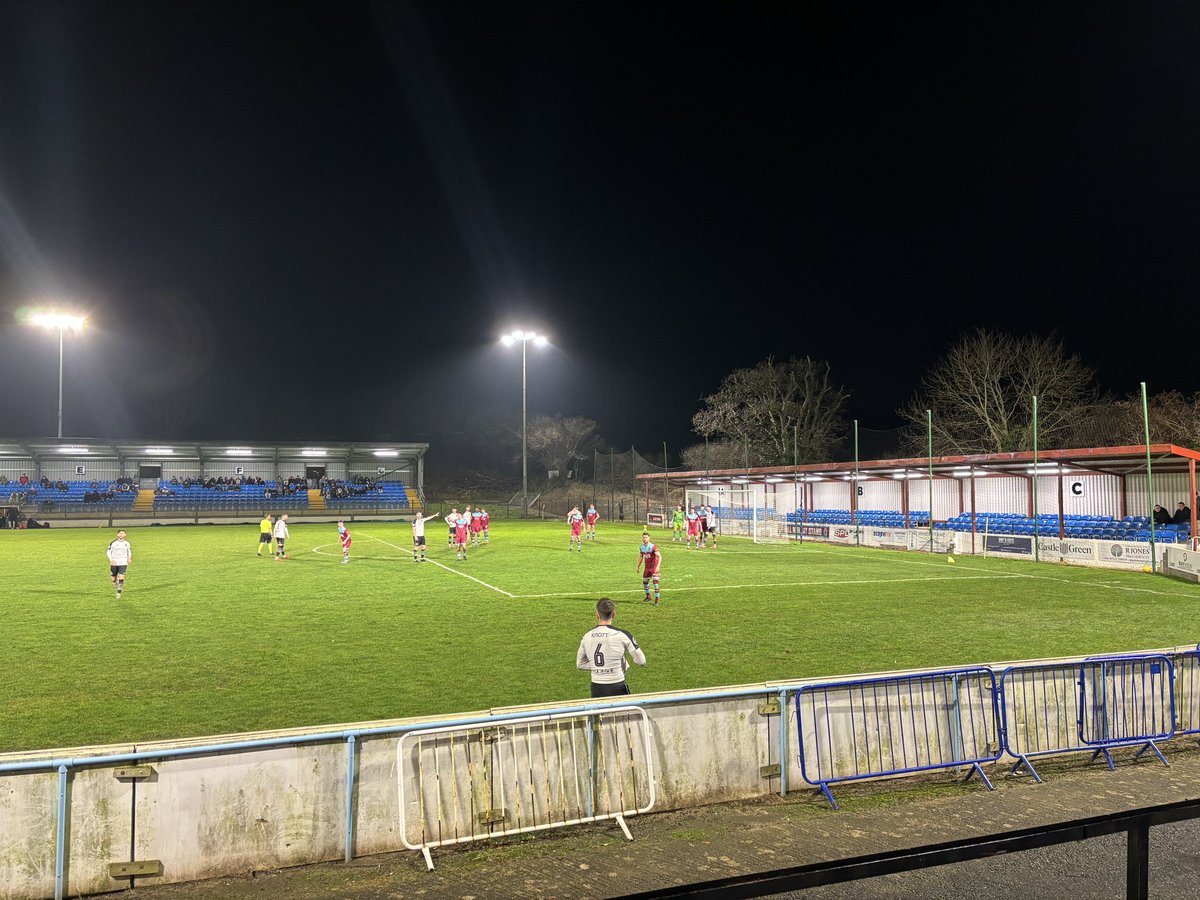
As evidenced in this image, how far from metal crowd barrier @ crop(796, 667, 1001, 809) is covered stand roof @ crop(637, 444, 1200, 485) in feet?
78.5

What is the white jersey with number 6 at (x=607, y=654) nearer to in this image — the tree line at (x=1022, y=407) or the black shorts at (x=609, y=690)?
the black shorts at (x=609, y=690)

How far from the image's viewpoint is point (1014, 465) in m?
34.3

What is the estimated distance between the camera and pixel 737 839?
6.22 m

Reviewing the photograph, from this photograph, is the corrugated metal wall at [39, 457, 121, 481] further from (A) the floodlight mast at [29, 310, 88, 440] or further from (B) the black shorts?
(B) the black shorts

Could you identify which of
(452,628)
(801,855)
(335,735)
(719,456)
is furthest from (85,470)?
(801,855)

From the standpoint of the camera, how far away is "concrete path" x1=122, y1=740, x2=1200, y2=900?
5344 millimetres

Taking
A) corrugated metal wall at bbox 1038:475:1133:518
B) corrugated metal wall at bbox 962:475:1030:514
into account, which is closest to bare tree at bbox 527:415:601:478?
corrugated metal wall at bbox 962:475:1030:514

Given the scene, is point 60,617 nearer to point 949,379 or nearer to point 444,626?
point 444,626

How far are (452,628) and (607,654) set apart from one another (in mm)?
7427

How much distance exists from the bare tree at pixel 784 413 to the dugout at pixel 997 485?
10320 millimetres

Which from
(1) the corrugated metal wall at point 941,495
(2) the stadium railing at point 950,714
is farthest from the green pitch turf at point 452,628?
(1) the corrugated metal wall at point 941,495

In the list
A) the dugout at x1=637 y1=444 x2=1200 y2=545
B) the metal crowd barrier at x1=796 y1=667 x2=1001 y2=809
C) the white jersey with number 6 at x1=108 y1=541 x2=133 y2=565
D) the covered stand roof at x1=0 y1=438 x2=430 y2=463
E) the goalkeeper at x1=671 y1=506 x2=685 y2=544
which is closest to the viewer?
the metal crowd barrier at x1=796 y1=667 x2=1001 y2=809

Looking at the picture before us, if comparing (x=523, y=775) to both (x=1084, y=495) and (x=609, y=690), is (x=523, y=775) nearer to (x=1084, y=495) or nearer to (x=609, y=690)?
(x=609, y=690)

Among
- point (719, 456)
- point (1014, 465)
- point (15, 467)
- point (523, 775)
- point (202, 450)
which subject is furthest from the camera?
point (719, 456)
